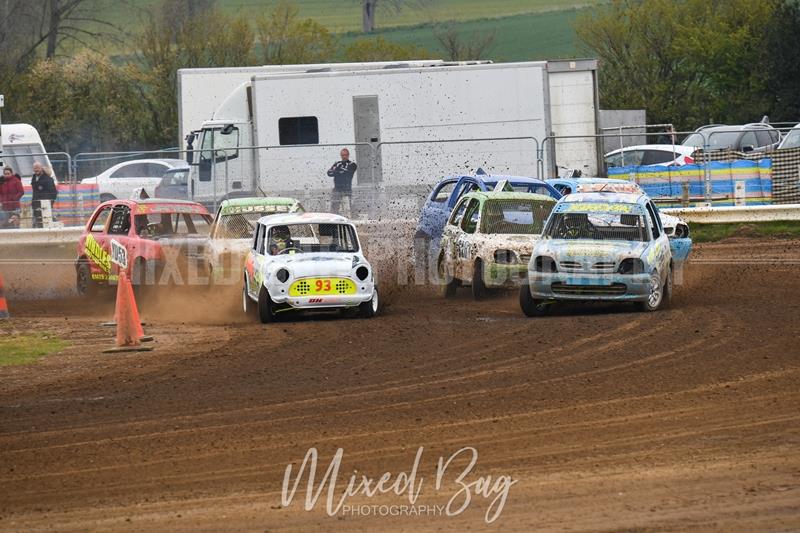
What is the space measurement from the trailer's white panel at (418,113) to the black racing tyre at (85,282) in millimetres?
5723

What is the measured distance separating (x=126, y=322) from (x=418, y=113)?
1303 centimetres

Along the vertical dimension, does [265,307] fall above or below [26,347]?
above

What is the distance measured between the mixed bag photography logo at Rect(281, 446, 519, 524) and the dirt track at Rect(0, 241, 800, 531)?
0.18 ft

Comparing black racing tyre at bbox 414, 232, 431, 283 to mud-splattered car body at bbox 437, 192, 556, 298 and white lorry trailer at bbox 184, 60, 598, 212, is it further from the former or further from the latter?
white lorry trailer at bbox 184, 60, 598, 212

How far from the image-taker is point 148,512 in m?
7.89

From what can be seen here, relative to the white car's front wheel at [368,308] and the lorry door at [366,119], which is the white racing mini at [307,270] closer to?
the white car's front wheel at [368,308]

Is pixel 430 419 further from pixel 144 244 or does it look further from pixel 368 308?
pixel 144 244

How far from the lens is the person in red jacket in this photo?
2669 centimetres

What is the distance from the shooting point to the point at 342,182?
2561 cm

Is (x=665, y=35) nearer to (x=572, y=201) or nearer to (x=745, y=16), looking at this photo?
(x=745, y=16)

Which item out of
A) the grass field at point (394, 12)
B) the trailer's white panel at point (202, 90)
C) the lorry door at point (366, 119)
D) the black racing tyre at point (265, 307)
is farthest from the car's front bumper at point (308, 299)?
the grass field at point (394, 12)

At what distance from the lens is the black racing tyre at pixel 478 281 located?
1830cm

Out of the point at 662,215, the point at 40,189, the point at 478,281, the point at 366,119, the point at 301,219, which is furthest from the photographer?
the point at 366,119

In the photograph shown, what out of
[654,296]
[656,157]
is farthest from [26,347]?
[656,157]
